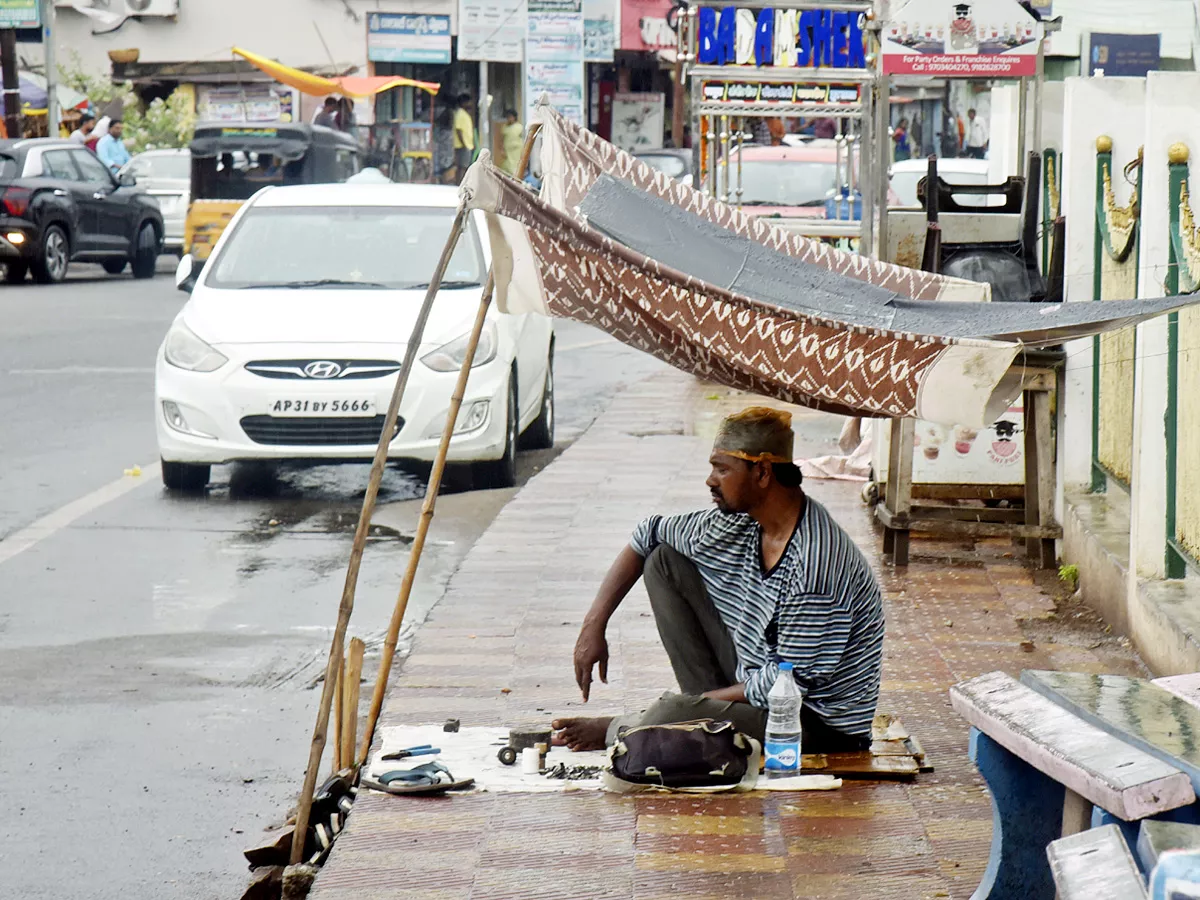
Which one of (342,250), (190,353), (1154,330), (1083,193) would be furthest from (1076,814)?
(342,250)

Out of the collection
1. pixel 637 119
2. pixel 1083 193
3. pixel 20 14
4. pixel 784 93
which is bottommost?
pixel 1083 193

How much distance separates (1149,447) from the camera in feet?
19.0

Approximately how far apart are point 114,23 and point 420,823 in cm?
3246

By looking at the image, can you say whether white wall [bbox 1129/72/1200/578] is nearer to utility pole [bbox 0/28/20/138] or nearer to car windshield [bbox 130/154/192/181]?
car windshield [bbox 130/154/192/181]

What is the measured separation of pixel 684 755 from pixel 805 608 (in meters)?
0.47

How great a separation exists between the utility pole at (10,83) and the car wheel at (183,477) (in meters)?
18.1

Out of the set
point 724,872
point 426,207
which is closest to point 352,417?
point 426,207

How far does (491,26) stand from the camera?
3391cm

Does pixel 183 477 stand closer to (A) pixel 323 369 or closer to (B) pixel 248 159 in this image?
(A) pixel 323 369

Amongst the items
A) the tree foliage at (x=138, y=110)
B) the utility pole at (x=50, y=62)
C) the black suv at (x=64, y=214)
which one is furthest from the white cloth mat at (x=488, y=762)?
the tree foliage at (x=138, y=110)

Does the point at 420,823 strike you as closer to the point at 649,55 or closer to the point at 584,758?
the point at 584,758

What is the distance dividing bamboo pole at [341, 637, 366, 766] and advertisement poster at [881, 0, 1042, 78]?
5214mm

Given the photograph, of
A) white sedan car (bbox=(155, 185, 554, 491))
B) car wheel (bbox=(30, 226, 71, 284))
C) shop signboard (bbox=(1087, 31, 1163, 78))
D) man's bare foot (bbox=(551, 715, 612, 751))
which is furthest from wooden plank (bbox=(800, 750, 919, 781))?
car wheel (bbox=(30, 226, 71, 284))

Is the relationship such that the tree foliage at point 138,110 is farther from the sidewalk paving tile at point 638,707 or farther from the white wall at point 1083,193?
the white wall at point 1083,193
